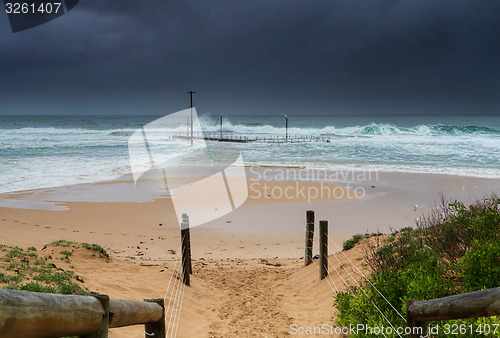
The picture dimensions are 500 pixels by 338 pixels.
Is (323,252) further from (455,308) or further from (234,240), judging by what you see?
(455,308)

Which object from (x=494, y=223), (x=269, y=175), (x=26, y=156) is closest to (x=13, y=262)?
(x=494, y=223)

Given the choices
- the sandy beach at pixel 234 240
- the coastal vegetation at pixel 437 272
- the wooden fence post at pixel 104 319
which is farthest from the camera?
the sandy beach at pixel 234 240

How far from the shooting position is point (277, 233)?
13.2m

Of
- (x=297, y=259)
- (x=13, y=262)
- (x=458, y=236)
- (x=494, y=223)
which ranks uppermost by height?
(x=494, y=223)

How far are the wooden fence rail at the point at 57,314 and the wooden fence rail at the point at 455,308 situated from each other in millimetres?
1953

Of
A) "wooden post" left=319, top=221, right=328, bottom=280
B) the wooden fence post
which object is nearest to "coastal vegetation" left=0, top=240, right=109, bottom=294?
the wooden fence post

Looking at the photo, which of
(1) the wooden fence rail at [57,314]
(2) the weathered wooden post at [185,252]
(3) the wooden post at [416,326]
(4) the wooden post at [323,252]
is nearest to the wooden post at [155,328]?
(1) the wooden fence rail at [57,314]

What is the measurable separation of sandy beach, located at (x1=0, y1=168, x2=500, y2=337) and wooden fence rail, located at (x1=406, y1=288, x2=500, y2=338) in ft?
11.2

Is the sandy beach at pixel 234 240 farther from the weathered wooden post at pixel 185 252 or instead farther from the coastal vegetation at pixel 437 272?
the coastal vegetation at pixel 437 272

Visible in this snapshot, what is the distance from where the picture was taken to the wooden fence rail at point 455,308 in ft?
6.94

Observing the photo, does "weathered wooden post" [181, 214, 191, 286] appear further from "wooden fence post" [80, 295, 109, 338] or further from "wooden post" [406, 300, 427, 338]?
"wooden fence post" [80, 295, 109, 338]

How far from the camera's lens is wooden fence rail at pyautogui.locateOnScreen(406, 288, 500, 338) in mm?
2115

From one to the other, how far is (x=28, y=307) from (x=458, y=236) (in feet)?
17.7

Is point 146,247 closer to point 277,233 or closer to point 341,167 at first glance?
point 277,233
